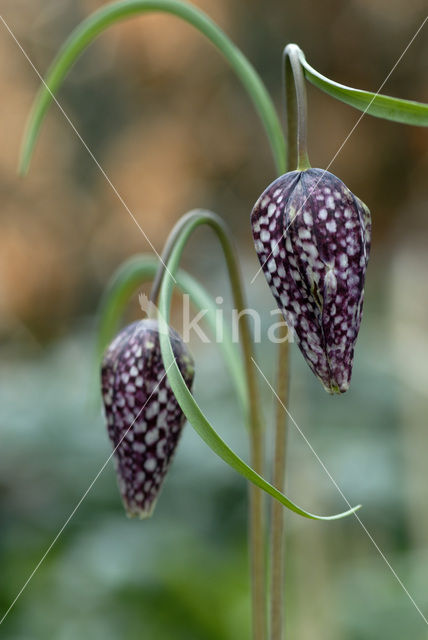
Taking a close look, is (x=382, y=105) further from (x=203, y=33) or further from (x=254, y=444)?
(x=254, y=444)

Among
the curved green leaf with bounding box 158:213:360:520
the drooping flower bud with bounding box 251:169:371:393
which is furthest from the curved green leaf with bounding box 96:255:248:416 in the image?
the drooping flower bud with bounding box 251:169:371:393

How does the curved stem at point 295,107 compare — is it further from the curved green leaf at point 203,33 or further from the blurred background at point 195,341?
the blurred background at point 195,341

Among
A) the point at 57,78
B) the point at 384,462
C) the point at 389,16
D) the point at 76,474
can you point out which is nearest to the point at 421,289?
the point at 384,462

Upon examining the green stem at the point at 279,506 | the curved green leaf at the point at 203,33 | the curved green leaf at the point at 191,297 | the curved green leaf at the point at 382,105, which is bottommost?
the green stem at the point at 279,506

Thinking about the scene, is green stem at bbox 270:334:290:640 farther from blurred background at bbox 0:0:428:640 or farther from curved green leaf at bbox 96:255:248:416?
blurred background at bbox 0:0:428:640

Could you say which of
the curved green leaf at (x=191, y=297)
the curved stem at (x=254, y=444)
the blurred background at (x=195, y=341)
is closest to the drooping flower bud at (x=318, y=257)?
the curved stem at (x=254, y=444)

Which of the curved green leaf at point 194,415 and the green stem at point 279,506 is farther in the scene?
the green stem at point 279,506

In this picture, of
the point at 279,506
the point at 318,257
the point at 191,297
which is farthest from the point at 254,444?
the point at 318,257
